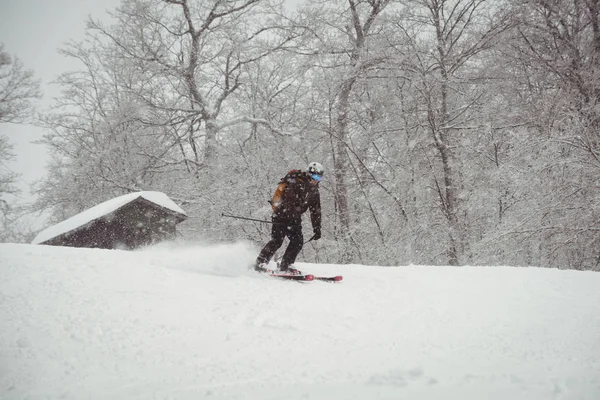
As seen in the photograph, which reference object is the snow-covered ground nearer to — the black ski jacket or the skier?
the skier

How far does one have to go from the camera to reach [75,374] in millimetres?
2443

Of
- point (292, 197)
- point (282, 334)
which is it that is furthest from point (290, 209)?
point (282, 334)

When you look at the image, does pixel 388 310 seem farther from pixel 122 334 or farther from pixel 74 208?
pixel 74 208

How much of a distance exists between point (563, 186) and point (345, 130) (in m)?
6.93

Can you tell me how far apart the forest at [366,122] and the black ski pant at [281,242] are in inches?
188

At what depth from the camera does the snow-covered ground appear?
7.70 ft

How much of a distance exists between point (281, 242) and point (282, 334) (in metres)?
2.74

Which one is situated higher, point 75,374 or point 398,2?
point 398,2

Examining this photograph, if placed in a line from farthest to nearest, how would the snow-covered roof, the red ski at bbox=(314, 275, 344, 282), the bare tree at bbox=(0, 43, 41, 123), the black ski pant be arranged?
1. the bare tree at bbox=(0, 43, 41, 123)
2. the snow-covered roof
3. the black ski pant
4. the red ski at bbox=(314, 275, 344, 282)

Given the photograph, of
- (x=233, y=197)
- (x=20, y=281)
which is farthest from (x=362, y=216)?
(x=20, y=281)

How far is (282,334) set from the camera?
10.6 ft

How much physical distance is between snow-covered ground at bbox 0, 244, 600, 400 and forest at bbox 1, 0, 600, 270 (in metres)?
3.67

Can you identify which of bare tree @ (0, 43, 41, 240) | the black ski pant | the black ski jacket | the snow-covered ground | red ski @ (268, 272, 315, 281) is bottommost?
the snow-covered ground

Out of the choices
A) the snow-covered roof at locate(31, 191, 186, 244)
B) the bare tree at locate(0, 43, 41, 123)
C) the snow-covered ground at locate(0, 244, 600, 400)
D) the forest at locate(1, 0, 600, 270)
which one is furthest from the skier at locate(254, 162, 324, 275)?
the bare tree at locate(0, 43, 41, 123)
